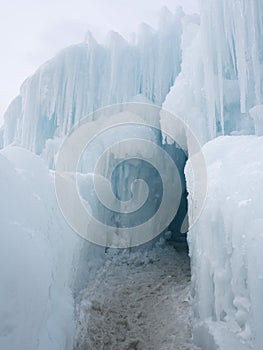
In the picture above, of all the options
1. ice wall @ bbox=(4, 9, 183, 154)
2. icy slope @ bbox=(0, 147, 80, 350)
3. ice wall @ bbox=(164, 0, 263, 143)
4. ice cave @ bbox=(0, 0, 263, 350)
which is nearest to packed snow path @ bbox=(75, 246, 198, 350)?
ice cave @ bbox=(0, 0, 263, 350)

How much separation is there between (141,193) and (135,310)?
6.83 meters

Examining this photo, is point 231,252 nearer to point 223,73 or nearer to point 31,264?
point 31,264

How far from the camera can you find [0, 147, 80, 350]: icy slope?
3.24 metres

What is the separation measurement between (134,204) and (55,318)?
27.2 feet

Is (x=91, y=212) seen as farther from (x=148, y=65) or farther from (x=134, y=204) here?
(x=148, y=65)

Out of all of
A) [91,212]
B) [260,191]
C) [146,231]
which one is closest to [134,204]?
[146,231]

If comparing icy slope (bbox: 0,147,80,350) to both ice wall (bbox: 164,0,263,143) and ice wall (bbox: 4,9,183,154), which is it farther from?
ice wall (bbox: 4,9,183,154)

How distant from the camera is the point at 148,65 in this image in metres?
13.4

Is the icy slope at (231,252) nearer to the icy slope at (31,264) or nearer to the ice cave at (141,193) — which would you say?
the ice cave at (141,193)

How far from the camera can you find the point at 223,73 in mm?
10453

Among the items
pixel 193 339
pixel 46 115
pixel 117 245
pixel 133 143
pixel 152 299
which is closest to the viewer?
pixel 193 339

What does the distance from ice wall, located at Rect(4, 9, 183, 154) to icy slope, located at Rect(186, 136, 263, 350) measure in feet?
26.4

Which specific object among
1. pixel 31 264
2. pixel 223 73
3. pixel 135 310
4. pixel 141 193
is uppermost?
pixel 223 73

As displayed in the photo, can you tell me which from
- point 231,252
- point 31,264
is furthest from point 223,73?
point 31,264
